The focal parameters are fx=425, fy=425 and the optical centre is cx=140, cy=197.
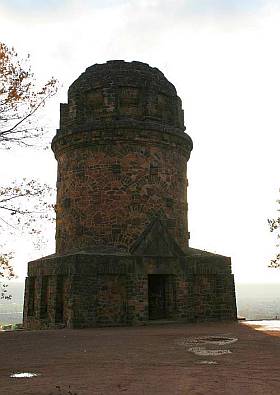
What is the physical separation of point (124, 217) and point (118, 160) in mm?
2345

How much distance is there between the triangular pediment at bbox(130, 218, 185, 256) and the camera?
16156 mm

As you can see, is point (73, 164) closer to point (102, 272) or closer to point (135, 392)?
point (102, 272)

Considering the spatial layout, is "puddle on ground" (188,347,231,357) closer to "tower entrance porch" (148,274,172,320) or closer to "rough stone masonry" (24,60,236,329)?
"rough stone masonry" (24,60,236,329)

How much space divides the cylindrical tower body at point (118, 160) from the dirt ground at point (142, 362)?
4936 millimetres

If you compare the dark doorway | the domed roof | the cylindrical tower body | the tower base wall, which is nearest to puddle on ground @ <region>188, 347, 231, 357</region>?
the tower base wall

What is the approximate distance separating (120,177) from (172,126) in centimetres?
345

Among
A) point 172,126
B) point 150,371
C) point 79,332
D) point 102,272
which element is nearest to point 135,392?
point 150,371

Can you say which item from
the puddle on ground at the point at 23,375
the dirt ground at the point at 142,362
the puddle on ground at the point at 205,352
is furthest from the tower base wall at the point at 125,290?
the puddle on ground at the point at 23,375

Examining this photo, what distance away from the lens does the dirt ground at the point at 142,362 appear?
609cm

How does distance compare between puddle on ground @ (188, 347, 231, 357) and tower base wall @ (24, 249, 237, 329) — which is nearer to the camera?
puddle on ground @ (188, 347, 231, 357)

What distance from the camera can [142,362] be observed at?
803cm

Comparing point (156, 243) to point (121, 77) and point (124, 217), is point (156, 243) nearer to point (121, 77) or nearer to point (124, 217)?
point (124, 217)

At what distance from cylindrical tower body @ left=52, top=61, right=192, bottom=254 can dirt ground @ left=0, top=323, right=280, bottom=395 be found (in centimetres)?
494

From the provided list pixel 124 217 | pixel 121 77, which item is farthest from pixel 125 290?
pixel 121 77
